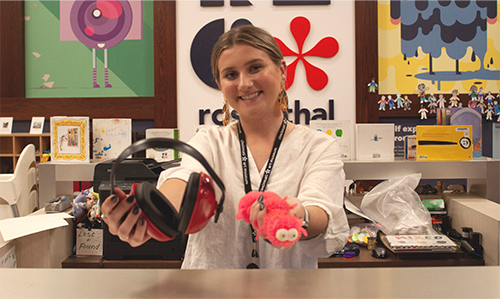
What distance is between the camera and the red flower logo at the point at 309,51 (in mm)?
3572

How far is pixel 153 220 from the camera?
26.2 inches

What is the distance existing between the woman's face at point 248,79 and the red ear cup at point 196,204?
1.34 ft

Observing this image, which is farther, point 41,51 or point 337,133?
point 41,51

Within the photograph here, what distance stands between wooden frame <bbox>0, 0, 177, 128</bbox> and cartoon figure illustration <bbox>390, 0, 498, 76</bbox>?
2.43 metres

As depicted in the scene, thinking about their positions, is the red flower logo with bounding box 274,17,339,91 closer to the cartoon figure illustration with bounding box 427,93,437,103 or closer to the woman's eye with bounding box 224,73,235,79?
the cartoon figure illustration with bounding box 427,93,437,103

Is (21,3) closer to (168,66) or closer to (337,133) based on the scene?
(168,66)

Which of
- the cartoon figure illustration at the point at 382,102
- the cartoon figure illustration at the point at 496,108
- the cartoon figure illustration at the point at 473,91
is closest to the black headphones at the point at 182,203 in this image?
the cartoon figure illustration at the point at 382,102

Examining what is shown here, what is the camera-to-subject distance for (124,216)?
0.71 m

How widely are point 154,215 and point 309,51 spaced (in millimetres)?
3249

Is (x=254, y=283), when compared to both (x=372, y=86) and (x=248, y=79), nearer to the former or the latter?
(x=248, y=79)

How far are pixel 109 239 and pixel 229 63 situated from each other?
4.16ft

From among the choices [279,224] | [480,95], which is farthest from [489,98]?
[279,224]

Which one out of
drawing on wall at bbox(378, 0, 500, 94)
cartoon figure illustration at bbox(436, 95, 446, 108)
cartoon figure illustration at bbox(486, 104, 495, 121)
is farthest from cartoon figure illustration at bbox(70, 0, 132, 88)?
cartoon figure illustration at bbox(486, 104, 495, 121)

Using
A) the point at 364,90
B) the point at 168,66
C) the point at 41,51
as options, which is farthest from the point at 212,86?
the point at 41,51
